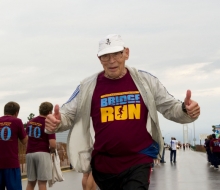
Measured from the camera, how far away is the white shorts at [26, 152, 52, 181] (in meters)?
9.31

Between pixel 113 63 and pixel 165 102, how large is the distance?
58 cm

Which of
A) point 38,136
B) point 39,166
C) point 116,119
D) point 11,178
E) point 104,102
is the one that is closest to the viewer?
point 116,119

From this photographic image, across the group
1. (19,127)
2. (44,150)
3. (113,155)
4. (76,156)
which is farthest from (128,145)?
(44,150)

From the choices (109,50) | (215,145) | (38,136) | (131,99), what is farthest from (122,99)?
(215,145)

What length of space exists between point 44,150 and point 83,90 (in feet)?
13.4

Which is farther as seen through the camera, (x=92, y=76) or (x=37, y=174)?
(x=37, y=174)

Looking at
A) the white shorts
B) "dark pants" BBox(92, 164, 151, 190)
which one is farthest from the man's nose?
the white shorts

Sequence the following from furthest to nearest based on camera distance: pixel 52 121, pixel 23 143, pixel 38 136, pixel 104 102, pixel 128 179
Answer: pixel 38 136, pixel 23 143, pixel 104 102, pixel 128 179, pixel 52 121

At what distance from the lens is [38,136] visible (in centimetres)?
922

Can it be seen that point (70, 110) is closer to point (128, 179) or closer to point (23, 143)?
point (128, 179)

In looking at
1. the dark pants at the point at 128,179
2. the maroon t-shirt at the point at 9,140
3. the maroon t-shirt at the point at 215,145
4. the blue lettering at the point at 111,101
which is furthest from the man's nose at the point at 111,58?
the maroon t-shirt at the point at 215,145

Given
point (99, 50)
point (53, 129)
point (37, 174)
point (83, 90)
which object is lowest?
point (37, 174)

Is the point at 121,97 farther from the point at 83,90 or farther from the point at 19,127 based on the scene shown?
the point at 19,127

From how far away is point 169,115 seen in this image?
5.21 metres
